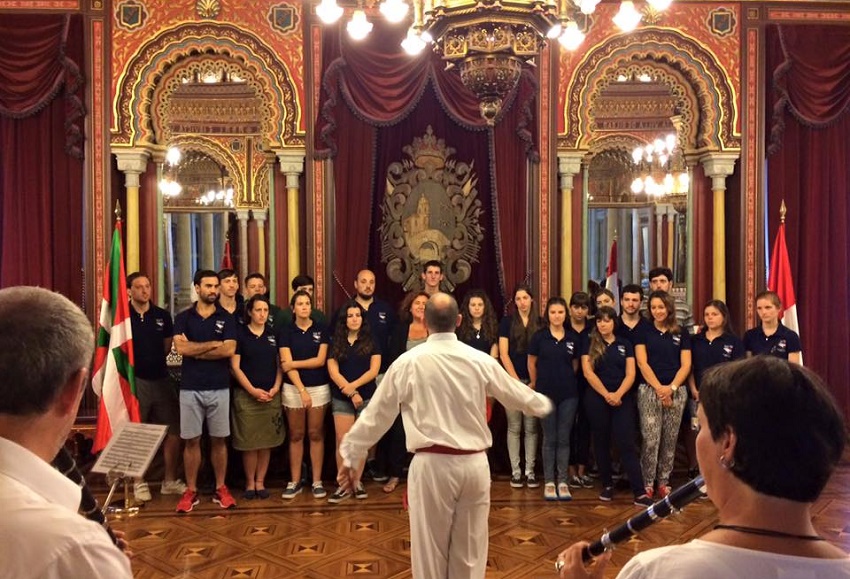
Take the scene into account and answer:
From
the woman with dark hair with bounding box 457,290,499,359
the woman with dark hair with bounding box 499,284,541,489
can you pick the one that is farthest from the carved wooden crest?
the woman with dark hair with bounding box 499,284,541,489

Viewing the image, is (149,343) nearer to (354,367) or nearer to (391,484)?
(354,367)

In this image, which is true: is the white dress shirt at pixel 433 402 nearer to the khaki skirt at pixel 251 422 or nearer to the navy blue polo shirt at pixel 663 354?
the khaki skirt at pixel 251 422

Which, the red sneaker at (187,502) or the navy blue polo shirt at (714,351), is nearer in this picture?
the red sneaker at (187,502)

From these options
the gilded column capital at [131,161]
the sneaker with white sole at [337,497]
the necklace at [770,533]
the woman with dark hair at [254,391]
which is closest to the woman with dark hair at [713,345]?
the sneaker with white sole at [337,497]

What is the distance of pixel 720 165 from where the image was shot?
24.5 feet

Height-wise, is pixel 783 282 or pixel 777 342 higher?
pixel 783 282

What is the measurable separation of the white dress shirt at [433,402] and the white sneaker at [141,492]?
2841 mm

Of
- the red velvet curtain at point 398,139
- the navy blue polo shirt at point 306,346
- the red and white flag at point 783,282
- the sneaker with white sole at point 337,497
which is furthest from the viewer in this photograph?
the red velvet curtain at point 398,139

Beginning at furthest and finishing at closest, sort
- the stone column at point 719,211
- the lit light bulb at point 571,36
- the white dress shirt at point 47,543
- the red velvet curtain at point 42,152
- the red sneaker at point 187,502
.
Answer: the stone column at point 719,211
the red velvet curtain at point 42,152
the red sneaker at point 187,502
the lit light bulb at point 571,36
the white dress shirt at point 47,543

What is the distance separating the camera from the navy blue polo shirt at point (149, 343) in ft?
19.9

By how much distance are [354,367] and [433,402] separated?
244 cm

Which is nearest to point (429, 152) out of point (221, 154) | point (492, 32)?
point (492, 32)

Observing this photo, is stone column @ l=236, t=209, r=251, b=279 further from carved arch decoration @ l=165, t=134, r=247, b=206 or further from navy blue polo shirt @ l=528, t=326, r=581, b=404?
navy blue polo shirt @ l=528, t=326, r=581, b=404

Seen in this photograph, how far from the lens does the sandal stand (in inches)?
241
